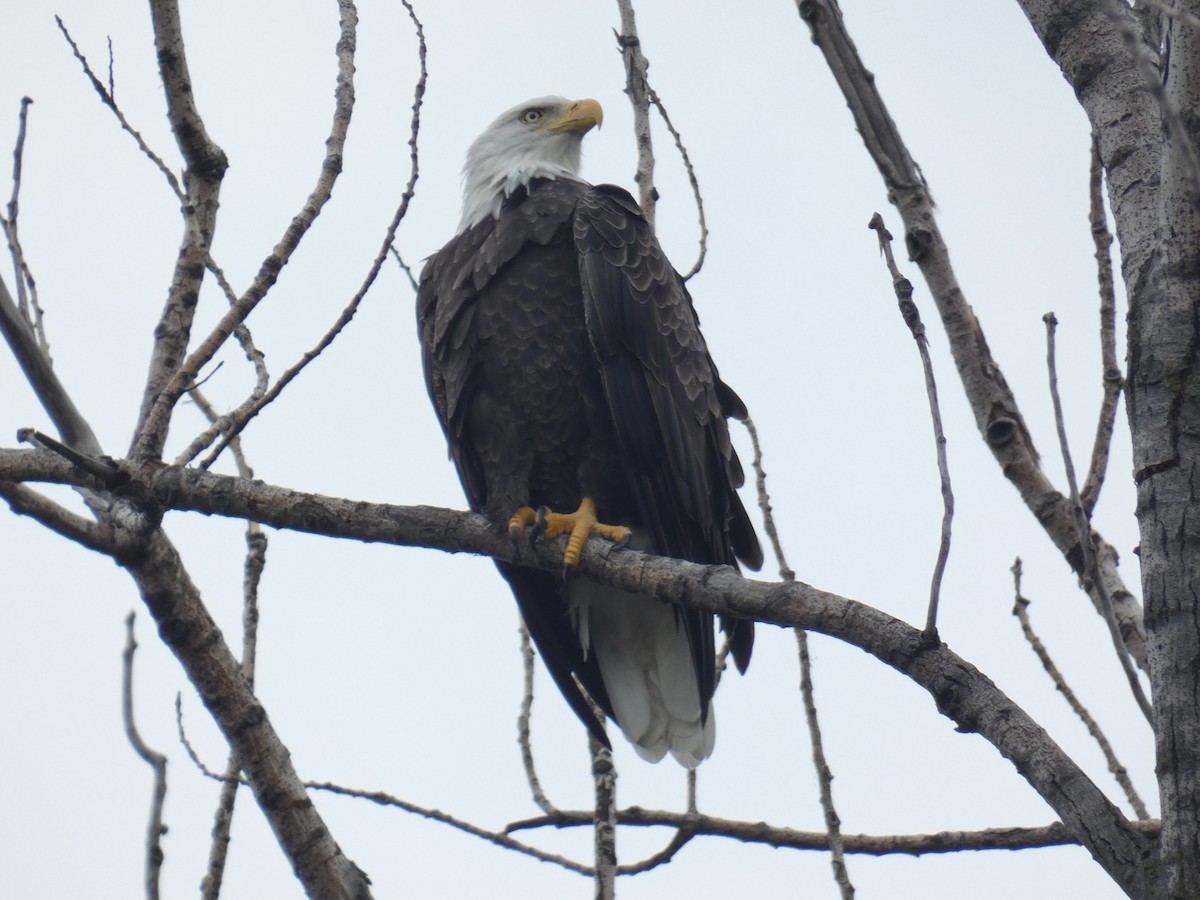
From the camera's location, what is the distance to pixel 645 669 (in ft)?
15.6

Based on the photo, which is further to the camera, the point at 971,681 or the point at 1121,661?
the point at 1121,661

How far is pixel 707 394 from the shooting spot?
446 cm

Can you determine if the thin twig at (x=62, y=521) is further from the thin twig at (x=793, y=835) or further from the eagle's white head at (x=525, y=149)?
the eagle's white head at (x=525, y=149)

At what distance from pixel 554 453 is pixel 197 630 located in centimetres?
170

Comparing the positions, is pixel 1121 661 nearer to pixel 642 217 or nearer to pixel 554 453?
pixel 554 453

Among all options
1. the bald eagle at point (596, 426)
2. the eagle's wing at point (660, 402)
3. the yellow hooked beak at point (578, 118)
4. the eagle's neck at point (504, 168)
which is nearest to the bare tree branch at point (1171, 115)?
the bald eagle at point (596, 426)

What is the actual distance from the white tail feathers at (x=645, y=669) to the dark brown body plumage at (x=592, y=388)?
0.72 ft

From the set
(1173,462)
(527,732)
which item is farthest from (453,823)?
(1173,462)

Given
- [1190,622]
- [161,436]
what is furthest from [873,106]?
[161,436]

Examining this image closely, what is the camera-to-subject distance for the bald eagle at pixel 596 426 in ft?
13.8

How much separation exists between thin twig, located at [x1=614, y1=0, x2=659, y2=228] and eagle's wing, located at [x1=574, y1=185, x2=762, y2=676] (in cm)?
17

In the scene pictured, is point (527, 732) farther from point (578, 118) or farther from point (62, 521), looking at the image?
point (578, 118)

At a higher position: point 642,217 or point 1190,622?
point 642,217

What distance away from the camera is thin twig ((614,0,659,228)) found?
426 centimetres
